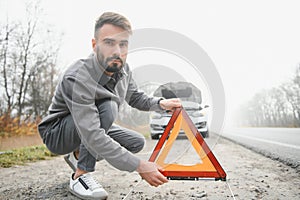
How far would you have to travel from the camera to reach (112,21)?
4.57 ft

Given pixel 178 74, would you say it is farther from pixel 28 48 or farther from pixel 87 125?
pixel 28 48

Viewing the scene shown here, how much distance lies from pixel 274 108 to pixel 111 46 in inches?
1856

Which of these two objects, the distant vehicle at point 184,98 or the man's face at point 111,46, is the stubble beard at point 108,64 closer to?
the man's face at point 111,46

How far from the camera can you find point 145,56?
196 cm

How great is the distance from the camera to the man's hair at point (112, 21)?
1.40 metres

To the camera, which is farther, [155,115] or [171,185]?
[155,115]

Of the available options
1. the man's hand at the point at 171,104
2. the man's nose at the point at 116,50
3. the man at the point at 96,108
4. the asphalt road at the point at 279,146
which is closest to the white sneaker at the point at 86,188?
the man at the point at 96,108

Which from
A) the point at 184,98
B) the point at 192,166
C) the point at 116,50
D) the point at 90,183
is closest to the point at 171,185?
the point at 192,166

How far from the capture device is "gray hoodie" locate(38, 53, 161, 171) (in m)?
1.13

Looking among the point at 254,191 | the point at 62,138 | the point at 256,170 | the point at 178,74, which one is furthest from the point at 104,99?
the point at 256,170

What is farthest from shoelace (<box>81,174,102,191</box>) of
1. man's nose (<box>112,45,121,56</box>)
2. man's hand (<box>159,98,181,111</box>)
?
man's nose (<box>112,45,121,56</box>)

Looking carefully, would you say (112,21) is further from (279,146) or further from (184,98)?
(279,146)

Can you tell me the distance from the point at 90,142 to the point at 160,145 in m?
0.42

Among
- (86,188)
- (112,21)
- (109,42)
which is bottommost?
(86,188)
